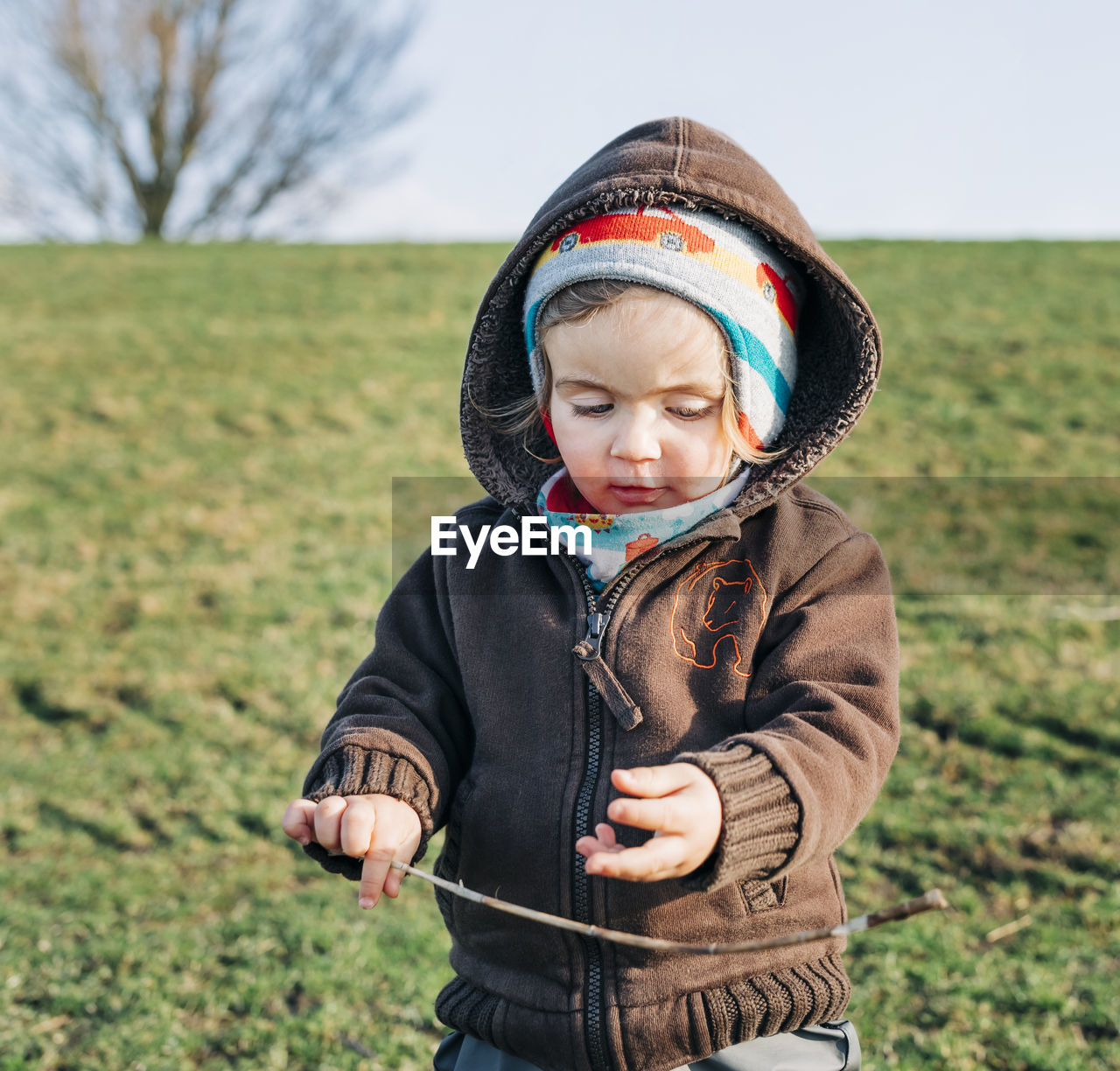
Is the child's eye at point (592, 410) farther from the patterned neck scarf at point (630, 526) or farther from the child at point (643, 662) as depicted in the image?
the patterned neck scarf at point (630, 526)

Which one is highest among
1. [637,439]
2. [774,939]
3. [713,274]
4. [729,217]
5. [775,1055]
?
[729,217]

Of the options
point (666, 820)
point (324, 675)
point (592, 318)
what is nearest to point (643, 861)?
point (666, 820)

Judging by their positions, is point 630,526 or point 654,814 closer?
point 654,814

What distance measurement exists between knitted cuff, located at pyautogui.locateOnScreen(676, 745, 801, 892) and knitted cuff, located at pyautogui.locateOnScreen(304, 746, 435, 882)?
0.44 m

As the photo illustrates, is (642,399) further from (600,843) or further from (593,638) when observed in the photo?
(600,843)

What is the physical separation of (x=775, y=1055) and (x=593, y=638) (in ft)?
2.22

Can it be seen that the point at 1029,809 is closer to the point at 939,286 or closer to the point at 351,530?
the point at 351,530

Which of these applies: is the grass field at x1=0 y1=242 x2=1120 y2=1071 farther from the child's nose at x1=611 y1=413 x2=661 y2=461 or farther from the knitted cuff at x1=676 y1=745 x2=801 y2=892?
the child's nose at x1=611 y1=413 x2=661 y2=461

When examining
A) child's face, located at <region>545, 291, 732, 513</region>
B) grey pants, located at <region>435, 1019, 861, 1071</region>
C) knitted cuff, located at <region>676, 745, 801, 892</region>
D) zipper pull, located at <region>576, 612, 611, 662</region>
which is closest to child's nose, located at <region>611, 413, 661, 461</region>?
child's face, located at <region>545, 291, 732, 513</region>

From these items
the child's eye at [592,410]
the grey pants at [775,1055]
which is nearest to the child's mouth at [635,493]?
the child's eye at [592,410]

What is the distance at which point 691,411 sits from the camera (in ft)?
5.35

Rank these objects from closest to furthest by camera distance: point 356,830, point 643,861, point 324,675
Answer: point 643,861, point 356,830, point 324,675

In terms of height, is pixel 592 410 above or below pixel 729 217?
below

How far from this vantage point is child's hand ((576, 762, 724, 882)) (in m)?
1.28
